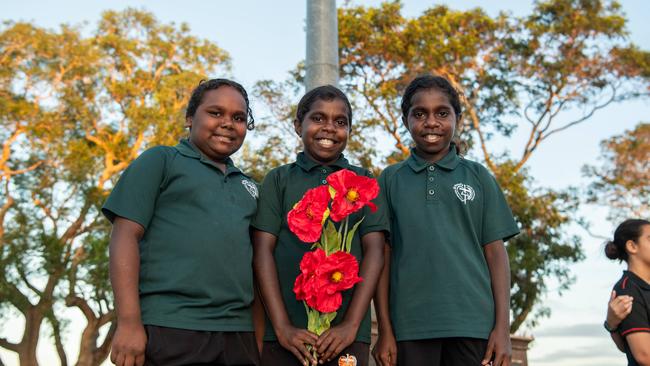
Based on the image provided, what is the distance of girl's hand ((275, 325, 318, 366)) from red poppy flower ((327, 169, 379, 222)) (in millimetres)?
462

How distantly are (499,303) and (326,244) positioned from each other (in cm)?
86

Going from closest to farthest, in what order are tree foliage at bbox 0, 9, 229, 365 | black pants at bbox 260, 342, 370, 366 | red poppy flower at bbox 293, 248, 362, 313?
red poppy flower at bbox 293, 248, 362, 313 < black pants at bbox 260, 342, 370, 366 < tree foliage at bbox 0, 9, 229, 365

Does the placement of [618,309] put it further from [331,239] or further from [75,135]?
[75,135]

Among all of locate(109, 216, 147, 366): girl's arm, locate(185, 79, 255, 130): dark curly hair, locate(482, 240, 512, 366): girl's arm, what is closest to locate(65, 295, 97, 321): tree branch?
locate(185, 79, 255, 130): dark curly hair

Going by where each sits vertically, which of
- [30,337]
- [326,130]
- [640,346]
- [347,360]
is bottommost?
[347,360]

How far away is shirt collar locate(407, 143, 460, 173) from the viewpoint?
10.6ft

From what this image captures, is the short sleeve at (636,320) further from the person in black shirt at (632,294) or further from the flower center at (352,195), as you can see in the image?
the flower center at (352,195)

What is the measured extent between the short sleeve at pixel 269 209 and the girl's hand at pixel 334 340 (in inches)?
21.7

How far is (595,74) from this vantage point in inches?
596

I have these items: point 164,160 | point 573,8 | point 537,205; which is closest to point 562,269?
point 537,205

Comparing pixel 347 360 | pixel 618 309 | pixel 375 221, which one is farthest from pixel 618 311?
pixel 347 360

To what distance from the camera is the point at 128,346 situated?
97.5 inches

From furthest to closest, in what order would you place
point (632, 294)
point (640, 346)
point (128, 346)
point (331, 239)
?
point (632, 294)
point (640, 346)
point (331, 239)
point (128, 346)

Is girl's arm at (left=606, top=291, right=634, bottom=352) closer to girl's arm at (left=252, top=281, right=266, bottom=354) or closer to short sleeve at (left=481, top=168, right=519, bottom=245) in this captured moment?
short sleeve at (left=481, top=168, right=519, bottom=245)
